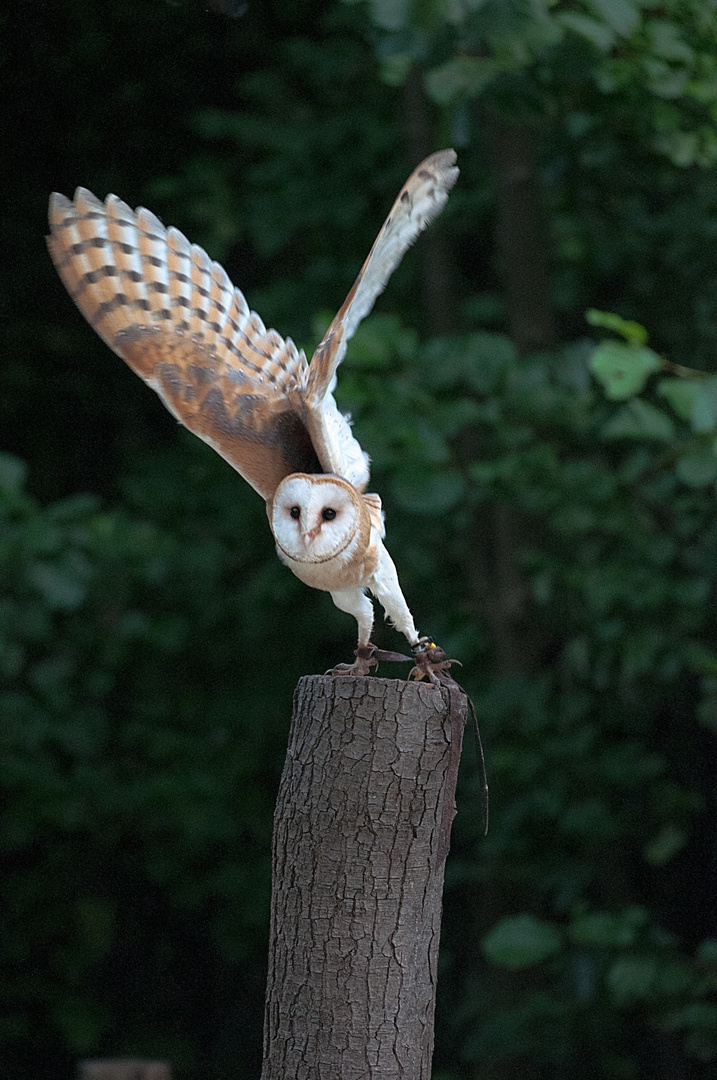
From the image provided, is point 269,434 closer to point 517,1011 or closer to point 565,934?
point 565,934

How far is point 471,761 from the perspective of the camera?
4480 mm

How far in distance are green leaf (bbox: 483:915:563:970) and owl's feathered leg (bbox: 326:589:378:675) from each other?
1644 millimetres

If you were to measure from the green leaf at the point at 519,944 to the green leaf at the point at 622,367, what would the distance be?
1631mm

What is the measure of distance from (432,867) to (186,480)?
3.60 metres

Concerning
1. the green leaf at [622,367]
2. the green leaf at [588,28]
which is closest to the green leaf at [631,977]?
the green leaf at [622,367]

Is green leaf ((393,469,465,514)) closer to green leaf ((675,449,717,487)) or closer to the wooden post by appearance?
green leaf ((675,449,717,487))

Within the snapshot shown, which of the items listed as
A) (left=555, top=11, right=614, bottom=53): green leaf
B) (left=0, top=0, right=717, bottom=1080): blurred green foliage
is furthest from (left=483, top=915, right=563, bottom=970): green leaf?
(left=555, top=11, right=614, bottom=53): green leaf

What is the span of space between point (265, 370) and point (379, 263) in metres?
0.62

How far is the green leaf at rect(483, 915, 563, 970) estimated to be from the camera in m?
3.59

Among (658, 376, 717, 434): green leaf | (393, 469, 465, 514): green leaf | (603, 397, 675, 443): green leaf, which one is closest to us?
(658, 376, 717, 434): green leaf

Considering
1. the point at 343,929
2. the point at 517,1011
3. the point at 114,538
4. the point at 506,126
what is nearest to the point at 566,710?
the point at 517,1011

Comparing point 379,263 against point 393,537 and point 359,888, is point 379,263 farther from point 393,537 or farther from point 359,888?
point 393,537

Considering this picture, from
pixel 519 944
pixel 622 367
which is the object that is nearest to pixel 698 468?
pixel 622 367

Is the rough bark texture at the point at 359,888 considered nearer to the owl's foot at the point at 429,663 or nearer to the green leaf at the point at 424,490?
the owl's foot at the point at 429,663
